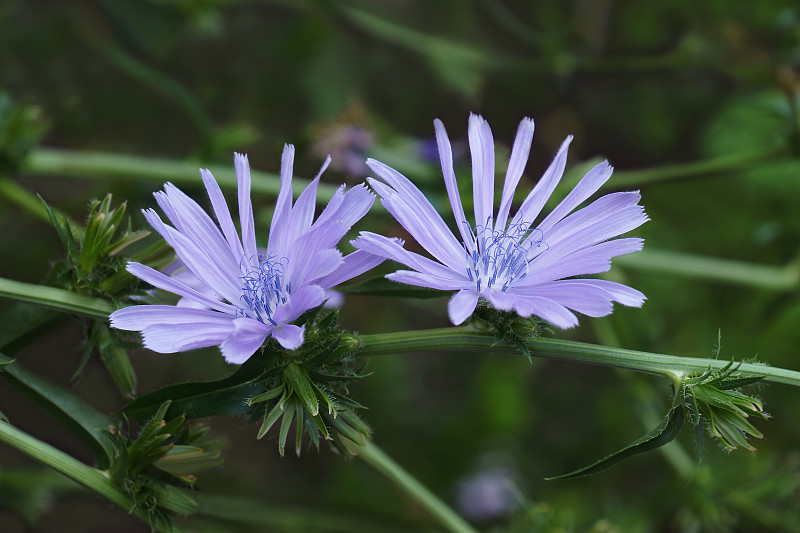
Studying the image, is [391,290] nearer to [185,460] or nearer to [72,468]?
[185,460]

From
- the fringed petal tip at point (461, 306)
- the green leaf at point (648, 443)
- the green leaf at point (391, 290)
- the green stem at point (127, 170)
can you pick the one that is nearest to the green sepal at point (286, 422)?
the green leaf at point (391, 290)

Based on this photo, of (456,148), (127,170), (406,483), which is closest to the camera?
(406,483)

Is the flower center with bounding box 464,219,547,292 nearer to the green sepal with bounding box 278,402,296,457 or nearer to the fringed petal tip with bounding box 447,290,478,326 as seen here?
the fringed petal tip with bounding box 447,290,478,326

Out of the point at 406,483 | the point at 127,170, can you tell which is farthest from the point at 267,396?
the point at 127,170

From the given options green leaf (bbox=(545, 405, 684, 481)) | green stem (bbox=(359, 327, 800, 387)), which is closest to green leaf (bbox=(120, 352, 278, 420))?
green stem (bbox=(359, 327, 800, 387))

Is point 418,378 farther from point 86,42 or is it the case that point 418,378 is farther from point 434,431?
point 86,42

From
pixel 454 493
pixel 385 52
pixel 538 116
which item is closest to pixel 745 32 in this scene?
pixel 538 116
